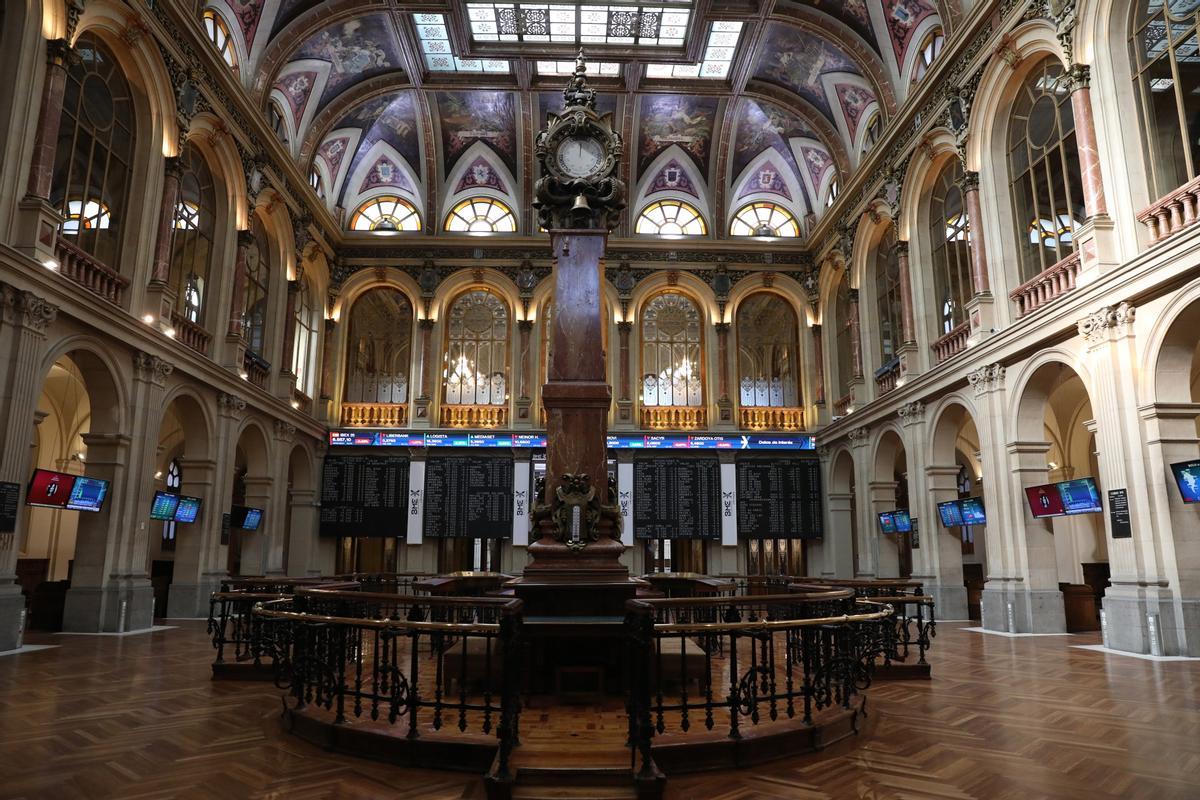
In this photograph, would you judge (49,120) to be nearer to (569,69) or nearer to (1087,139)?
(569,69)

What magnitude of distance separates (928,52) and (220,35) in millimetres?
15143

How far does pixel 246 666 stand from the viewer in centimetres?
802

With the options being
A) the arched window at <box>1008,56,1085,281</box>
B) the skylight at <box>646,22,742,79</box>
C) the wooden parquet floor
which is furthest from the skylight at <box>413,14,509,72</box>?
the wooden parquet floor

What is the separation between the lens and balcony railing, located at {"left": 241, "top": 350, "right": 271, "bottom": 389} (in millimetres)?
17023

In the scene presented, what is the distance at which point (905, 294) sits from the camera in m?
16.7

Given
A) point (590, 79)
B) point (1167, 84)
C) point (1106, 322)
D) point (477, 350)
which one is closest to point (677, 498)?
point (477, 350)

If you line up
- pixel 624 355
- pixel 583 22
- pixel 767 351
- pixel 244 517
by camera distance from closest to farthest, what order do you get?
pixel 244 517, pixel 583 22, pixel 624 355, pixel 767 351

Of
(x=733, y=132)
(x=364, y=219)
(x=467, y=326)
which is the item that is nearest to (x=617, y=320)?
(x=467, y=326)

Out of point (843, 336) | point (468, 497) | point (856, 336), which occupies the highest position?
point (843, 336)

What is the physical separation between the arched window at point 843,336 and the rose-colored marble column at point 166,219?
1645 cm

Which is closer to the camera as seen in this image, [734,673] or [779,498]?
[734,673]

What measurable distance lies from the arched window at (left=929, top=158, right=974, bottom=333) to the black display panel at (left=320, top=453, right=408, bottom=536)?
48.8ft

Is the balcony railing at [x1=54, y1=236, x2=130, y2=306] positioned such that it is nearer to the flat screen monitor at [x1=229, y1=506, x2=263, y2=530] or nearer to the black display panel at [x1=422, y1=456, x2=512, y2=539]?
the flat screen monitor at [x1=229, y1=506, x2=263, y2=530]

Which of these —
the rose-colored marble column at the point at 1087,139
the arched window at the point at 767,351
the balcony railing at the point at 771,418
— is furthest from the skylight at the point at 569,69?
the rose-colored marble column at the point at 1087,139
